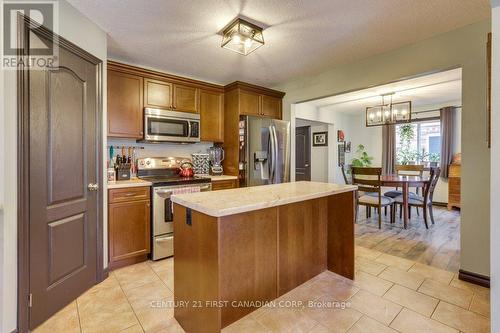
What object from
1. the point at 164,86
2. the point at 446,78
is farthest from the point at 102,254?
the point at 446,78

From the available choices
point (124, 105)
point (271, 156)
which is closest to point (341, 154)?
point (271, 156)

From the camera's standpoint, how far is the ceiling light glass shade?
3.86 metres

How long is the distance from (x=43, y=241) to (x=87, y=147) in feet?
2.71

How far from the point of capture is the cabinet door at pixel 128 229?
2506mm

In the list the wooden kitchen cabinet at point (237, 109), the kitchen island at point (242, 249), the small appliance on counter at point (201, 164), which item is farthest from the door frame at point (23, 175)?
the wooden kitchen cabinet at point (237, 109)

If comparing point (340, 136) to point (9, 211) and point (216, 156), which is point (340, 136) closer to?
point (216, 156)

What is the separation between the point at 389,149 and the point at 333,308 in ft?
17.7

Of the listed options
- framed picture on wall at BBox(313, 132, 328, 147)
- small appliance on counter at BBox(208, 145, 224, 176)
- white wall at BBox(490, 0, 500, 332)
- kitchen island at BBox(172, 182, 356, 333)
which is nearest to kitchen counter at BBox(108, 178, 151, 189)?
kitchen island at BBox(172, 182, 356, 333)

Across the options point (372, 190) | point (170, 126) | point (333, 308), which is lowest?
point (333, 308)

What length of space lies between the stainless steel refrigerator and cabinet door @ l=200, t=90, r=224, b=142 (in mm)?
406

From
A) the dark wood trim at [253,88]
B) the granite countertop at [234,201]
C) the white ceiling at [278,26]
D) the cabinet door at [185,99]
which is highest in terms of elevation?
the white ceiling at [278,26]

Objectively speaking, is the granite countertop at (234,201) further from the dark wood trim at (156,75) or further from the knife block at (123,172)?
the dark wood trim at (156,75)

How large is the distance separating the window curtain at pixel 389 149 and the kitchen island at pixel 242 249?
4.66 metres

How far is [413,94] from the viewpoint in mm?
4691
